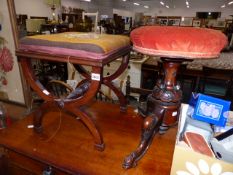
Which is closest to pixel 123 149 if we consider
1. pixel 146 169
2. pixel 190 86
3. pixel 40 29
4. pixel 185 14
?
pixel 146 169

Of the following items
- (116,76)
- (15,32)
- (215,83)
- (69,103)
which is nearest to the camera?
(69,103)

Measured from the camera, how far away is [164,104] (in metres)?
0.63

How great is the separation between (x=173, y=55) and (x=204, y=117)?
0.25 m

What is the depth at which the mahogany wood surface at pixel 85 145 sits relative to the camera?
0.56 metres

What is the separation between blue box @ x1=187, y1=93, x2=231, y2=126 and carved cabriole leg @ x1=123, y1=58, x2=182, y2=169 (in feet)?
0.22

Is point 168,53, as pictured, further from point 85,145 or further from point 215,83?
point 215,83

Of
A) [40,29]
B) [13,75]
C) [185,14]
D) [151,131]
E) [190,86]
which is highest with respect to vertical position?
[185,14]

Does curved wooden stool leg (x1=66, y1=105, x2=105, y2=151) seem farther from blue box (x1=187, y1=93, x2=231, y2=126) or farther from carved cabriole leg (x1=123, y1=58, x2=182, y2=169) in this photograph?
blue box (x1=187, y1=93, x2=231, y2=126)

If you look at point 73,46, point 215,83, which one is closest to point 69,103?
point 73,46

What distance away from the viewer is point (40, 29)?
3.37 meters

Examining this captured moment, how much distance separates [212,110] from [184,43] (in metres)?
0.26

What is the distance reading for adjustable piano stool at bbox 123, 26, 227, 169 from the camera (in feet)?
1.62

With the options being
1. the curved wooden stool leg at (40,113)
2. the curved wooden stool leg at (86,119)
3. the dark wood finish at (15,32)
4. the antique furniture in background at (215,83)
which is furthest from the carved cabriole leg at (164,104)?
the antique furniture in background at (215,83)

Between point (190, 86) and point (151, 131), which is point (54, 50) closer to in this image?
point (151, 131)
